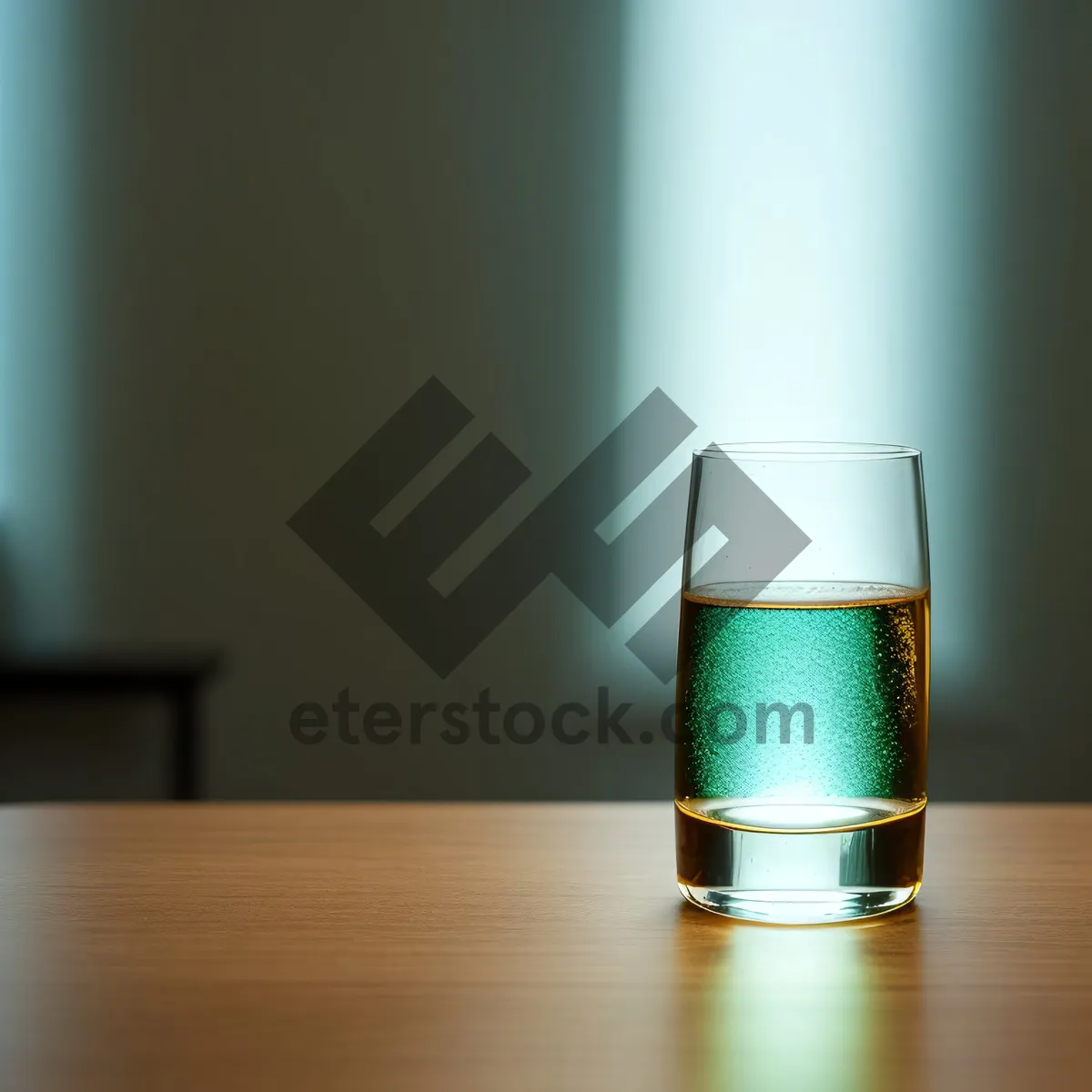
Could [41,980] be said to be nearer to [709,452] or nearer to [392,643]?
[709,452]

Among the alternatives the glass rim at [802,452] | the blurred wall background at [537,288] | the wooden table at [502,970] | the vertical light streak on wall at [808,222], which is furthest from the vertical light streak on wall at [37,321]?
the glass rim at [802,452]

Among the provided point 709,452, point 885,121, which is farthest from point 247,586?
point 709,452

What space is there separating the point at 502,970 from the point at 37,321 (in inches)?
87.8

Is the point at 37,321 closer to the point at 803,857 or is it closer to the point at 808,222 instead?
the point at 808,222

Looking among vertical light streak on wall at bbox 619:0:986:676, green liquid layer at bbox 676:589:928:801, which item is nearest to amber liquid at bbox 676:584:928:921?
green liquid layer at bbox 676:589:928:801

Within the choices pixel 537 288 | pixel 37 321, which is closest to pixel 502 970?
pixel 537 288

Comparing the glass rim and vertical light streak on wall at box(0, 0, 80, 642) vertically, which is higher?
vertical light streak on wall at box(0, 0, 80, 642)

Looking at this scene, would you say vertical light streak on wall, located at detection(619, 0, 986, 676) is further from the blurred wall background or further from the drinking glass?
the drinking glass

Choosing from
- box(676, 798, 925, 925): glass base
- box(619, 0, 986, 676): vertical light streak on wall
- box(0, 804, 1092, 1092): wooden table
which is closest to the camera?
box(0, 804, 1092, 1092): wooden table

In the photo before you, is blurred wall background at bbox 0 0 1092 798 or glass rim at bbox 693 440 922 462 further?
blurred wall background at bbox 0 0 1092 798

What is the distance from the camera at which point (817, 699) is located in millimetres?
442

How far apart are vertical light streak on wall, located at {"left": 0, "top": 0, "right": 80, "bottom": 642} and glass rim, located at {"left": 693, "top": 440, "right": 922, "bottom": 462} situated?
84.1 inches

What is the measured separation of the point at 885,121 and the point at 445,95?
75cm

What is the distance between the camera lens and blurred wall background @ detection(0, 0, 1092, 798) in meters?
2.31
